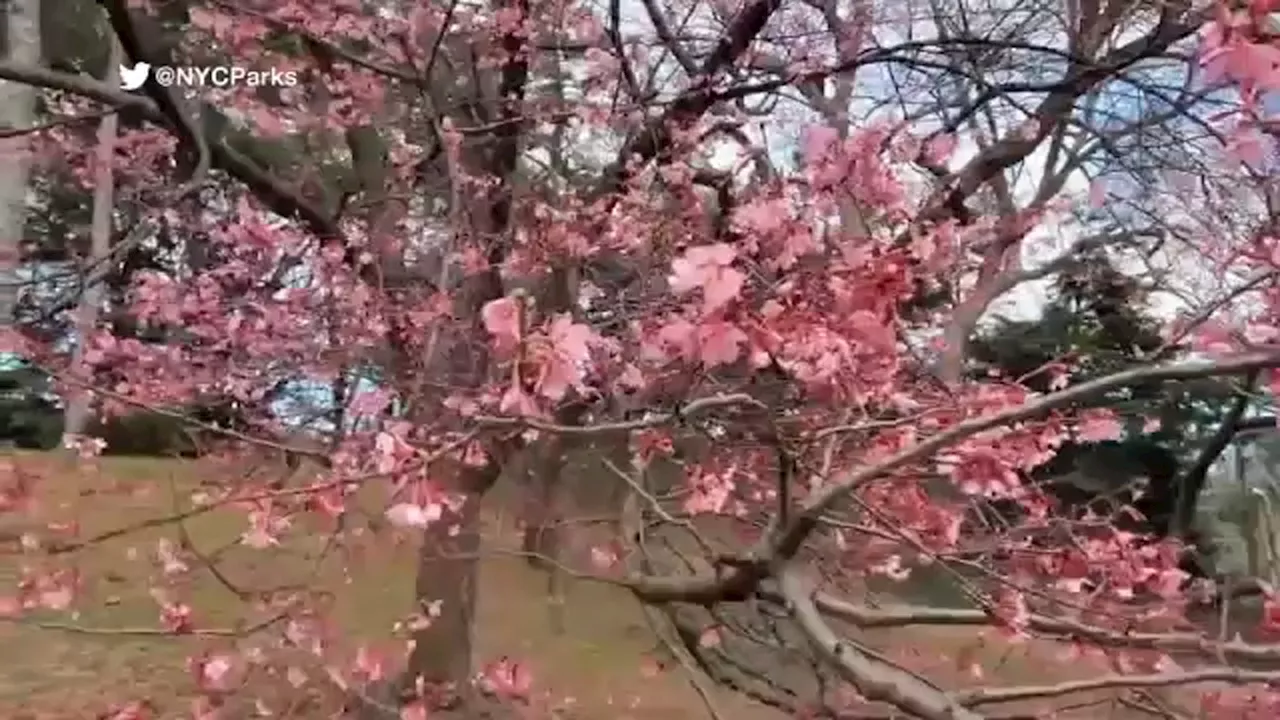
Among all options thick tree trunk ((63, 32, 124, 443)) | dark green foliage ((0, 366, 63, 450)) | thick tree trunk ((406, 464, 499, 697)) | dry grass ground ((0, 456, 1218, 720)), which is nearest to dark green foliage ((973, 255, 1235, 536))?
dry grass ground ((0, 456, 1218, 720))

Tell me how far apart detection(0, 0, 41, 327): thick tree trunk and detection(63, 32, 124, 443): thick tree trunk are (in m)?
0.24

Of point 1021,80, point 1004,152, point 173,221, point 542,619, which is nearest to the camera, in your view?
point 1021,80

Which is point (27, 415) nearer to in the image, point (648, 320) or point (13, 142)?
point (13, 142)

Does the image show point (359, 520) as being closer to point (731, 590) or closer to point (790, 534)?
point (731, 590)

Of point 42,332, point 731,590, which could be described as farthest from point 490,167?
point 731,590

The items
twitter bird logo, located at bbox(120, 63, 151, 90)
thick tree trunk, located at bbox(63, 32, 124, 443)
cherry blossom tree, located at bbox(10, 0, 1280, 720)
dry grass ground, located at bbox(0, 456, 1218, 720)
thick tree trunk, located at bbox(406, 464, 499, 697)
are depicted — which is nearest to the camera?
cherry blossom tree, located at bbox(10, 0, 1280, 720)

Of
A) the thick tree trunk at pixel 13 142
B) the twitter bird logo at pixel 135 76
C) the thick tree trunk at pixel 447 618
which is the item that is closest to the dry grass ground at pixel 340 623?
the thick tree trunk at pixel 447 618

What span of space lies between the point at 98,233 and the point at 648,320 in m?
6.27

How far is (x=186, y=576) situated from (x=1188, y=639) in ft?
11.4

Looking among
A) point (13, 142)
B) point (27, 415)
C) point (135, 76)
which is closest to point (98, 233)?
point (27, 415)

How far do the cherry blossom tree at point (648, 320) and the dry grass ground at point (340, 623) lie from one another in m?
0.39

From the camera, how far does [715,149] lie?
438cm

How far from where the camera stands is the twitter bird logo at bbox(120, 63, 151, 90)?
2943 mm

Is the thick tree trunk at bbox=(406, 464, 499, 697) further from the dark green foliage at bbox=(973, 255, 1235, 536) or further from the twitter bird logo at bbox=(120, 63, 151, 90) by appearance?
the dark green foliage at bbox=(973, 255, 1235, 536)
